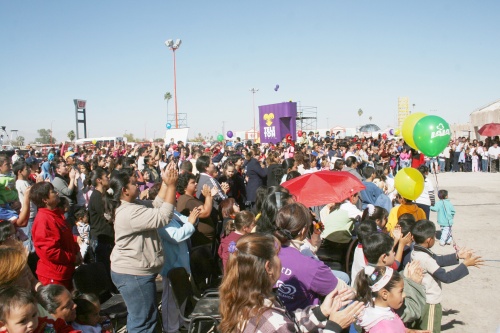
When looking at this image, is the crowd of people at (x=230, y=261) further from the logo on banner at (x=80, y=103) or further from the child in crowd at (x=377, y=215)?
the logo on banner at (x=80, y=103)

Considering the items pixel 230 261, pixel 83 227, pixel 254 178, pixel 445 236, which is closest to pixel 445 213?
pixel 445 236

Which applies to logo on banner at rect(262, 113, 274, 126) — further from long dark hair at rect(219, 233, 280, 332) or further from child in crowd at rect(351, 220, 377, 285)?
long dark hair at rect(219, 233, 280, 332)

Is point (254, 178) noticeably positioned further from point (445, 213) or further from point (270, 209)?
point (270, 209)

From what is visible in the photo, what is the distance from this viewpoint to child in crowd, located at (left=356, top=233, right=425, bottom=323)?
3.06 metres

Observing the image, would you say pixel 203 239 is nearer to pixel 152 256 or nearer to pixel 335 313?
pixel 152 256

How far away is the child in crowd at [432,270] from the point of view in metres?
3.38

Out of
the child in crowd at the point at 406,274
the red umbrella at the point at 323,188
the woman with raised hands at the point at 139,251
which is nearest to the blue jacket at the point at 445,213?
the red umbrella at the point at 323,188

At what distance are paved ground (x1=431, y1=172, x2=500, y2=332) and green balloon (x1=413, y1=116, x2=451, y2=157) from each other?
6.38 feet

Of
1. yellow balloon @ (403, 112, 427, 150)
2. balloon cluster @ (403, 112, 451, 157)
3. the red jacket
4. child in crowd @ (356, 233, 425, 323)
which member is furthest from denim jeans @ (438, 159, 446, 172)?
the red jacket

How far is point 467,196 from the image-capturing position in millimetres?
12992

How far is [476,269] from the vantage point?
20.4 feet

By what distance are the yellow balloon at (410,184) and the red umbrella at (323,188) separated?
22.0 inches

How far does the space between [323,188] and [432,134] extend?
180 cm

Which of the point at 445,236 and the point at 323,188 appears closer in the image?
the point at 323,188
